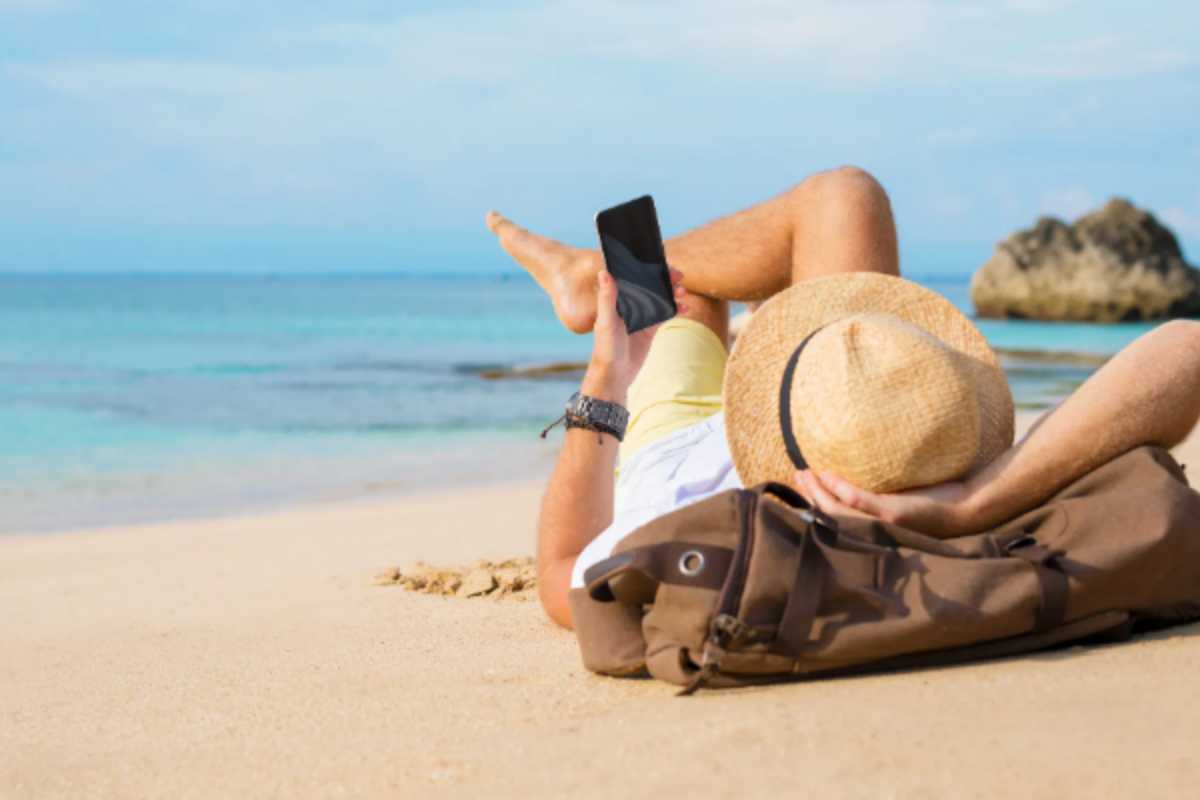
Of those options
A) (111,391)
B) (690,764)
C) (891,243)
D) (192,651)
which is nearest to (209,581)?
(192,651)

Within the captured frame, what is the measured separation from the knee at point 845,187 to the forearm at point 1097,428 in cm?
97

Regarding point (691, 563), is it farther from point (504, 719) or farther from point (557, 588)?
point (557, 588)

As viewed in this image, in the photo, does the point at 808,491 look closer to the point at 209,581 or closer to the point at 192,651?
the point at 192,651

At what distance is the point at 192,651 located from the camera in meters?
3.64

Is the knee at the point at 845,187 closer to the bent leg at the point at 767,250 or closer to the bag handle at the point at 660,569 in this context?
the bent leg at the point at 767,250

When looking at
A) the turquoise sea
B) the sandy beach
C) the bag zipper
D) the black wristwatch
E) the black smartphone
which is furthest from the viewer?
the turquoise sea

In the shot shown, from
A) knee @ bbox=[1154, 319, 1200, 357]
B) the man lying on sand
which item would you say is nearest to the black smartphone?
the man lying on sand

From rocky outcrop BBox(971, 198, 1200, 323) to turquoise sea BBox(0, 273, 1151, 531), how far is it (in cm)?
124

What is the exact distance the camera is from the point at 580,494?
3.31 metres

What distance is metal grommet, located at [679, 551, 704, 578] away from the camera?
2.52 m

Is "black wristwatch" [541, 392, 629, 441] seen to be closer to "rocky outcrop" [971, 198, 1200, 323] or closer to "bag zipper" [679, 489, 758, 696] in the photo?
"bag zipper" [679, 489, 758, 696]

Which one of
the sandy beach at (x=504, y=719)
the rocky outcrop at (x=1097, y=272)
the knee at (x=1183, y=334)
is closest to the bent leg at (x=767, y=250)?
the knee at (x=1183, y=334)

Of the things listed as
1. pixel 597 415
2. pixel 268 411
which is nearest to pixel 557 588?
pixel 597 415

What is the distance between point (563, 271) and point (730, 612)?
1954 mm
